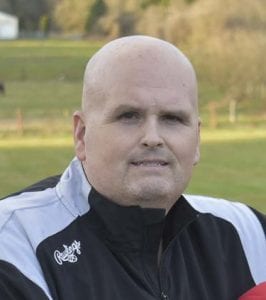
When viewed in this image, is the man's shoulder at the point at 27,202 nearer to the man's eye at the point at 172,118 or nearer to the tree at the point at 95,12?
the man's eye at the point at 172,118

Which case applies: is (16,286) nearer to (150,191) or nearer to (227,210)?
(150,191)

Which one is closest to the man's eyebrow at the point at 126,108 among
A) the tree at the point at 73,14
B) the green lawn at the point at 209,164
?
the green lawn at the point at 209,164

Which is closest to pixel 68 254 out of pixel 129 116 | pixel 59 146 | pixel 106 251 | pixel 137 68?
pixel 106 251

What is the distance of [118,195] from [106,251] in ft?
0.45

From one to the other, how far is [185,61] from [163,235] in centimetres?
44

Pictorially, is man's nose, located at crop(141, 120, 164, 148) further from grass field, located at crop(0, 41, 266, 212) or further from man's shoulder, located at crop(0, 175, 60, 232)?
grass field, located at crop(0, 41, 266, 212)

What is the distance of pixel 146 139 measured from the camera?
2.09 m

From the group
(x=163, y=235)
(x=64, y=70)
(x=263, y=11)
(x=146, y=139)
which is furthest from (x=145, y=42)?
(x=64, y=70)

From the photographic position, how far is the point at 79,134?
7.34 ft

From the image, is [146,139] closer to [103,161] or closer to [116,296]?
[103,161]

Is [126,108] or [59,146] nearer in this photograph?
[126,108]

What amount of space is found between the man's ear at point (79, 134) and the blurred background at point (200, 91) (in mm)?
10993

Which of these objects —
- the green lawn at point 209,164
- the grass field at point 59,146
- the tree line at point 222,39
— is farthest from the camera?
the tree line at point 222,39

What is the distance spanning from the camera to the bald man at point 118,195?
208 cm
